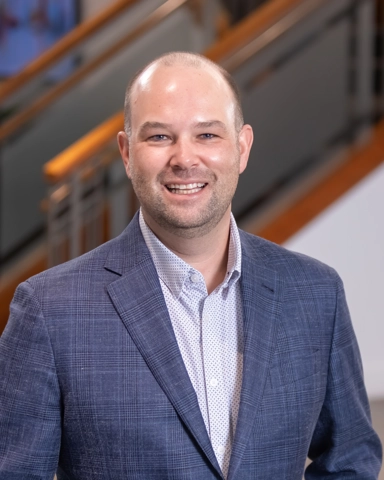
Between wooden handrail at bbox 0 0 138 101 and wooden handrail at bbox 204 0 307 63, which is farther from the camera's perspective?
wooden handrail at bbox 0 0 138 101

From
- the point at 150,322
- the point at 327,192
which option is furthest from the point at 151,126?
the point at 327,192

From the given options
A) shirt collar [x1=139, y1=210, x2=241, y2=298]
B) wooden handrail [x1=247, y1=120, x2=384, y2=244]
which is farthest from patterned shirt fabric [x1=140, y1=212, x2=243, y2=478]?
wooden handrail [x1=247, y1=120, x2=384, y2=244]

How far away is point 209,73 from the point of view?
65.6 inches

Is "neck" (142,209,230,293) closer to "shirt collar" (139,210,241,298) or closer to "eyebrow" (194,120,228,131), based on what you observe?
"shirt collar" (139,210,241,298)

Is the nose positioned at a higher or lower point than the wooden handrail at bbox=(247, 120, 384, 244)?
lower

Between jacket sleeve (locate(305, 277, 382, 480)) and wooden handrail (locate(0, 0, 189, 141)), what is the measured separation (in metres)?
4.05

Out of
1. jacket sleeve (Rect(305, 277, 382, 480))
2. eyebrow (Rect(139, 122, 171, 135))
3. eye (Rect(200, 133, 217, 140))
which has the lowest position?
jacket sleeve (Rect(305, 277, 382, 480))

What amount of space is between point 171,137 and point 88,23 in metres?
3.89

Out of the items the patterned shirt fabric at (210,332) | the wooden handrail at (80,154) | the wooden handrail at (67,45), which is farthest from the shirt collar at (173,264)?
the wooden handrail at (67,45)

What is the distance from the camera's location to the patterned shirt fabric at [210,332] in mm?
1635

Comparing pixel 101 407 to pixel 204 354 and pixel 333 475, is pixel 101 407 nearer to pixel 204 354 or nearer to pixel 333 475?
pixel 204 354

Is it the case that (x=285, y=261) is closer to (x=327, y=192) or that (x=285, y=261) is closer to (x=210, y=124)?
(x=210, y=124)

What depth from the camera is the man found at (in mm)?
1581

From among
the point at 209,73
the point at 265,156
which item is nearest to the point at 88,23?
the point at 265,156
